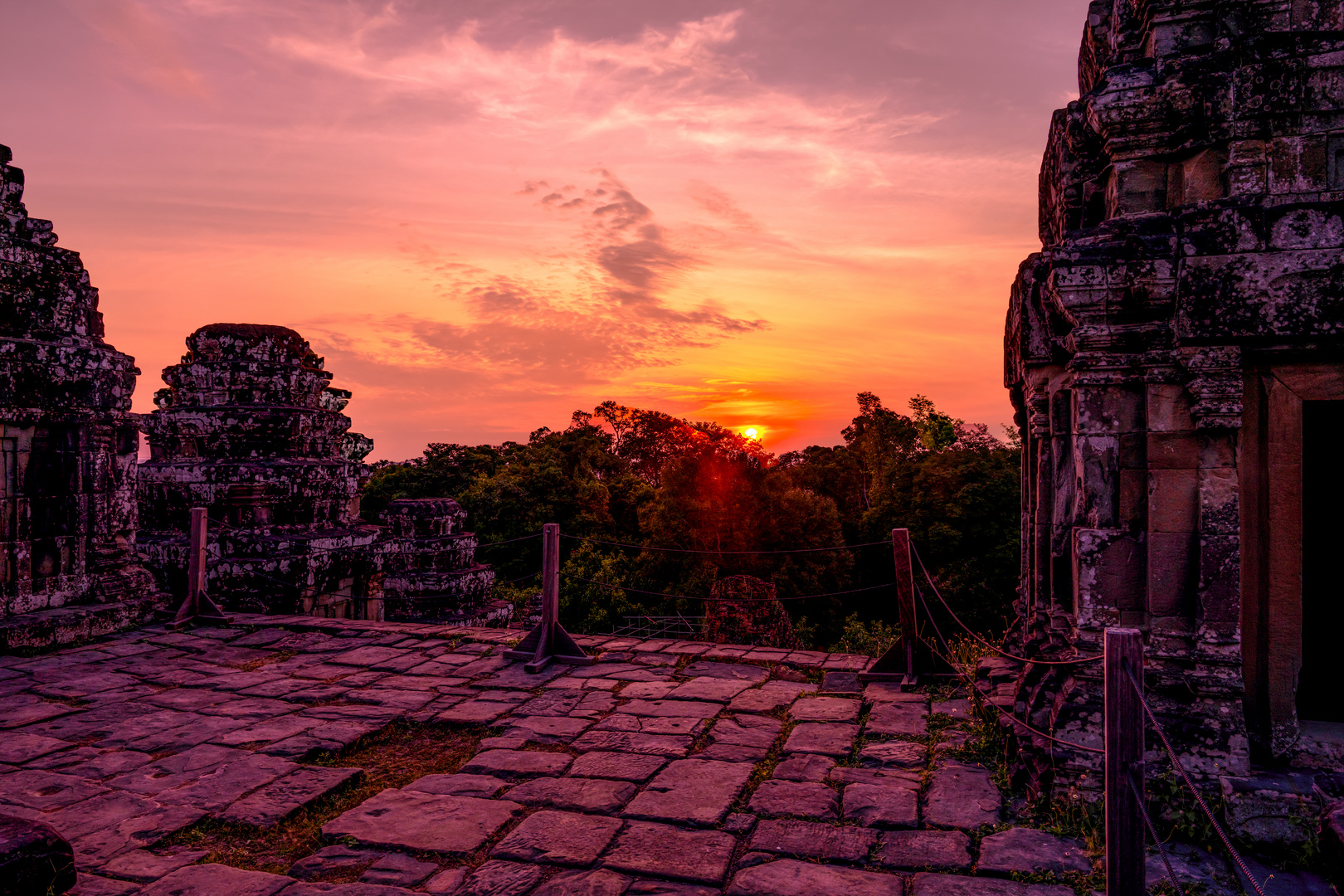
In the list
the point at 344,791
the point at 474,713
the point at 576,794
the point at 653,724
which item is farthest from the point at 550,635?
the point at 576,794

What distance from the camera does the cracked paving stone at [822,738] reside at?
449cm

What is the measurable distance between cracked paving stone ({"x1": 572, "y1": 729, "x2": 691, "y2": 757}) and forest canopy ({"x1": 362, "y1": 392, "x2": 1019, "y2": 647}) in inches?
718

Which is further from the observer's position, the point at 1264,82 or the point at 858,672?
the point at 858,672

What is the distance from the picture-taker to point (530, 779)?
4125mm

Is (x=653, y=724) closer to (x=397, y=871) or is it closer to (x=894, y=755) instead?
(x=894, y=755)

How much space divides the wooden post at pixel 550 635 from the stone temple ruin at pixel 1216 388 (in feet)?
12.4

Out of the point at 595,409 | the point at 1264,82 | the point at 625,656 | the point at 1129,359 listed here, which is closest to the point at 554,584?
the point at 625,656

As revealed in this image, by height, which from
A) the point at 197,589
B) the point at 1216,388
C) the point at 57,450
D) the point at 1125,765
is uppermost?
the point at 1216,388

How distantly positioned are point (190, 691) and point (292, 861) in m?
2.97

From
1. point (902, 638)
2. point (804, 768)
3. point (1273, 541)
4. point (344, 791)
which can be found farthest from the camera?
point (902, 638)

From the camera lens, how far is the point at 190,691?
561cm

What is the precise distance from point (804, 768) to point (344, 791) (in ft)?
8.07

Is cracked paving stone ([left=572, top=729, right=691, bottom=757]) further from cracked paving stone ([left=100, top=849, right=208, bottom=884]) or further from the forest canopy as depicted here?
the forest canopy

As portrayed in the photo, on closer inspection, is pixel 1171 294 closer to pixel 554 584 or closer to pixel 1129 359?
pixel 1129 359
